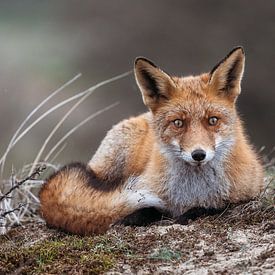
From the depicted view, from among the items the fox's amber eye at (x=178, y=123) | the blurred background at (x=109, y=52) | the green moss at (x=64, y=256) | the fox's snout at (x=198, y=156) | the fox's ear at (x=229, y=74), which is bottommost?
the blurred background at (x=109, y=52)

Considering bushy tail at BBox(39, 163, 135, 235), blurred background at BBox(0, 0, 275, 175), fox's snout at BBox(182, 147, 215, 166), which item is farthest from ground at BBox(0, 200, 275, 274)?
blurred background at BBox(0, 0, 275, 175)

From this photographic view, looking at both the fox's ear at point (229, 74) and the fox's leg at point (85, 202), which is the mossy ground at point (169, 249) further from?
the fox's ear at point (229, 74)

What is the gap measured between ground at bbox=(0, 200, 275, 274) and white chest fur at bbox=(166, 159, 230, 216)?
8.2 inches

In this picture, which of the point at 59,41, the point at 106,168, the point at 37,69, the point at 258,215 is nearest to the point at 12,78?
the point at 37,69

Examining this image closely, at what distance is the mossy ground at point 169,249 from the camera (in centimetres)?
490

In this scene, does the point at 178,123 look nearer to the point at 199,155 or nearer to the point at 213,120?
the point at 213,120

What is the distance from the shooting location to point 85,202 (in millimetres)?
6207

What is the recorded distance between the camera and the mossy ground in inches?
193

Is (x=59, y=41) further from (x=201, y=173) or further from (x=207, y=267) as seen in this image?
(x=207, y=267)

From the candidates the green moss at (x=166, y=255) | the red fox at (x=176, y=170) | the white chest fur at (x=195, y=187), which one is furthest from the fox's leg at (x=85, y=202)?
the green moss at (x=166, y=255)

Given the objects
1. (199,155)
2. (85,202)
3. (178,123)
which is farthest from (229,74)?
(85,202)

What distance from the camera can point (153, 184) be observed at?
6.29m

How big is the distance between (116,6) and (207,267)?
55.2 ft

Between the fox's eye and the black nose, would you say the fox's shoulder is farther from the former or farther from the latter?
the black nose
